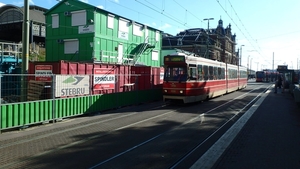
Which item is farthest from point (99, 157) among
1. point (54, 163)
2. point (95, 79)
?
point (95, 79)

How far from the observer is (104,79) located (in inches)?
654

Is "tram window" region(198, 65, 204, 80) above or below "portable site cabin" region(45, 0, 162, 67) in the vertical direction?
below

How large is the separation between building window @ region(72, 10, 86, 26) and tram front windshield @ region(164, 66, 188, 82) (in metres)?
12.9

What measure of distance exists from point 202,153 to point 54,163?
12.3 feet

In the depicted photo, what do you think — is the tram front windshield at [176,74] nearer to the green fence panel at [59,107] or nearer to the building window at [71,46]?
the green fence panel at [59,107]

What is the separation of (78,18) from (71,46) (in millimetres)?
2989

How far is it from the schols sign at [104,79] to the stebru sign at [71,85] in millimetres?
1144

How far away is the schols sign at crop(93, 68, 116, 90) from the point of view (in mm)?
15859

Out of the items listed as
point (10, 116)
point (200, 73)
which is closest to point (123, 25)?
point (200, 73)

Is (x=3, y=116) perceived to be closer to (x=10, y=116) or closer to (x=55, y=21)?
(x=10, y=116)

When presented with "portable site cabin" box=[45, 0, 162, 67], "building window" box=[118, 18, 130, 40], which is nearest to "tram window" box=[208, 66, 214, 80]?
"portable site cabin" box=[45, 0, 162, 67]

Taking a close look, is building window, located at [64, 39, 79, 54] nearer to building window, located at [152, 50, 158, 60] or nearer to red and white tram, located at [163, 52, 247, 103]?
building window, located at [152, 50, 158, 60]

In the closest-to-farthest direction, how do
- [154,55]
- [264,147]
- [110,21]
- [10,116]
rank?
[264,147], [10,116], [110,21], [154,55]

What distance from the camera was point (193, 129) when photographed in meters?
10.1
